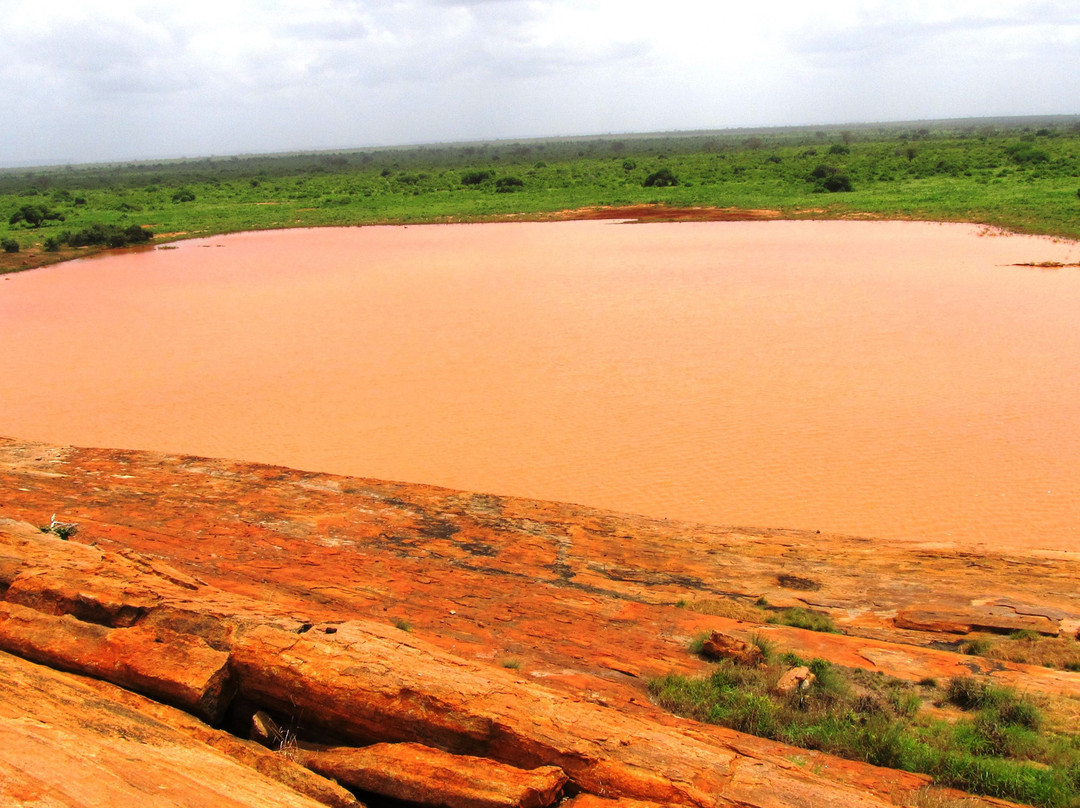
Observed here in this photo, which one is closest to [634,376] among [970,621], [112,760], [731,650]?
[970,621]

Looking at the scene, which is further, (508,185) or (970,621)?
(508,185)

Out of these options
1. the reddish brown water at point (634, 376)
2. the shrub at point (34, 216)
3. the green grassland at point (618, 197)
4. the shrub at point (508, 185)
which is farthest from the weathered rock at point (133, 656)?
the shrub at point (508, 185)

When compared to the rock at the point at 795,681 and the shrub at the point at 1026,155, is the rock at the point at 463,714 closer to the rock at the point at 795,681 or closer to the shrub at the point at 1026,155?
the rock at the point at 795,681

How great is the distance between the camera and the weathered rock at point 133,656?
441 cm

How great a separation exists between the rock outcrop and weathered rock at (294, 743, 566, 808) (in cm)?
1

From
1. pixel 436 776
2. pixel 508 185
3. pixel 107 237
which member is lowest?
pixel 436 776

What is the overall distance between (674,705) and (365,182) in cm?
6074

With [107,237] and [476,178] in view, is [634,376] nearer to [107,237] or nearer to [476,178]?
[107,237]

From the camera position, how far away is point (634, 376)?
15508 millimetres

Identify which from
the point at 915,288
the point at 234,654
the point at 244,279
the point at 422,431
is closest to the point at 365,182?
the point at 244,279

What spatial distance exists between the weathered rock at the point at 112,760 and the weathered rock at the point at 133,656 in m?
0.11

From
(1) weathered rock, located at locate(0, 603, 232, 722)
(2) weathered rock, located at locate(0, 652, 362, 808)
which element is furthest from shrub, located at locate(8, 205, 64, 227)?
(2) weathered rock, located at locate(0, 652, 362, 808)

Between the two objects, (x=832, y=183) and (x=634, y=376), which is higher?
(x=832, y=183)

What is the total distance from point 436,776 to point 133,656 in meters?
1.91
